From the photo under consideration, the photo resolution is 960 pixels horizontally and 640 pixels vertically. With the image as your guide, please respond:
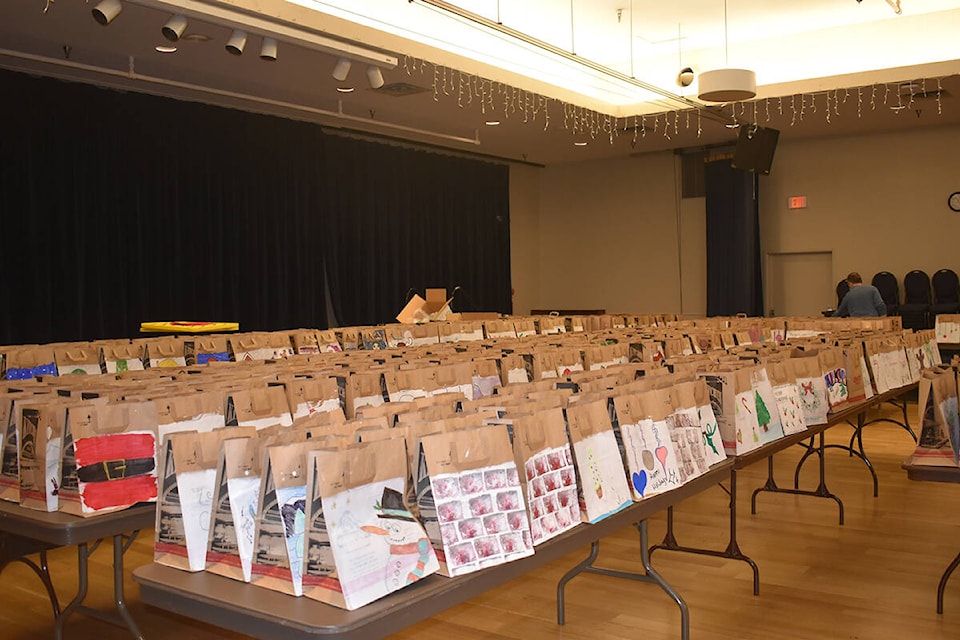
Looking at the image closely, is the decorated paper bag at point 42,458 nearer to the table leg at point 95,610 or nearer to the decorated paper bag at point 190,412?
the decorated paper bag at point 190,412

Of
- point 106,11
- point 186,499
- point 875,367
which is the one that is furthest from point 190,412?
point 106,11

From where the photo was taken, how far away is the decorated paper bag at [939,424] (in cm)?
325

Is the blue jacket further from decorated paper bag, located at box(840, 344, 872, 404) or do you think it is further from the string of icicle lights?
decorated paper bag, located at box(840, 344, 872, 404)

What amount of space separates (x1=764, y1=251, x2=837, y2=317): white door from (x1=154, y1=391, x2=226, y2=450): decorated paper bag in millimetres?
13313

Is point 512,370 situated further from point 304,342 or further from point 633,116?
point 633,116

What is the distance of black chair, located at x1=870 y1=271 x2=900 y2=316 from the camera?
13266 mm

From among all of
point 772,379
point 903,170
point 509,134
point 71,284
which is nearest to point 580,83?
point 509,134

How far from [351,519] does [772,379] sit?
2.57 m

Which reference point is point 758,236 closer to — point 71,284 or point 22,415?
point 71,284

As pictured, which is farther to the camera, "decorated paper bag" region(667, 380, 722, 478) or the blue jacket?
the blue jacket

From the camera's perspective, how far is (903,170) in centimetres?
1376

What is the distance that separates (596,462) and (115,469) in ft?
4.39

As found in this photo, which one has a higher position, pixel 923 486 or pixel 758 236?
pixel 758 236

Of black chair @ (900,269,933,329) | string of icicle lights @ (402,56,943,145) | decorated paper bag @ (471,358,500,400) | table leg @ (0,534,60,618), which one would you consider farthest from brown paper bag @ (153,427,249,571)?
black chair @ (900,269,933,329)
